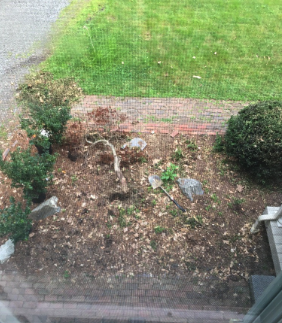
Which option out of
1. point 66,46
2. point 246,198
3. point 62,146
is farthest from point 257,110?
point 66,46

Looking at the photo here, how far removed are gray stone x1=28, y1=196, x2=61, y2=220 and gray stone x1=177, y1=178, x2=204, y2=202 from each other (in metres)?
1.06

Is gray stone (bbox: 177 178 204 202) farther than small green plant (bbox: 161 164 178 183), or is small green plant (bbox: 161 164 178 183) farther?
small green plant (bbox: 161 164 178 183)

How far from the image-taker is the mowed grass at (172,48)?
346cm

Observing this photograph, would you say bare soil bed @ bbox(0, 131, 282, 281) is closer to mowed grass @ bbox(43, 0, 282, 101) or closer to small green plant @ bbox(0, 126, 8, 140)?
small green plant @ bbox(0, 126, 8, 140)

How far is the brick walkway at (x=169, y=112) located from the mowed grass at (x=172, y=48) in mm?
140

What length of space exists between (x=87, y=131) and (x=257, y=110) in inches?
65.8

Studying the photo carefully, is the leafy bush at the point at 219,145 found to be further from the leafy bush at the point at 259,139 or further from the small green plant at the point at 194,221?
the small green plant at the point at 194,221

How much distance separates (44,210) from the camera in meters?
2.13

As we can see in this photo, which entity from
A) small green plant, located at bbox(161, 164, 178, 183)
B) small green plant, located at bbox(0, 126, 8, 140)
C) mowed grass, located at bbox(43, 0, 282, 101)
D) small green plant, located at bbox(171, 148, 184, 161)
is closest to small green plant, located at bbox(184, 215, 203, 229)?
small green plant, located at bbox(161, 164, 178, 183)

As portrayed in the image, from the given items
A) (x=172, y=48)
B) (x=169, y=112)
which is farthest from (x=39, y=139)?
(x=172, y=48)

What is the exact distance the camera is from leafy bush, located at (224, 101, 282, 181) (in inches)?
89.1

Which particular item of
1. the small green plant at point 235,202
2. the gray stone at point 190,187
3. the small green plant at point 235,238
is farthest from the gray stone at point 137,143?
the small green plant at point 235,238

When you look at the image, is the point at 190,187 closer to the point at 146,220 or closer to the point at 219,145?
the point at 146,220

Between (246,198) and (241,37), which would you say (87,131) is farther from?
(241,37)
